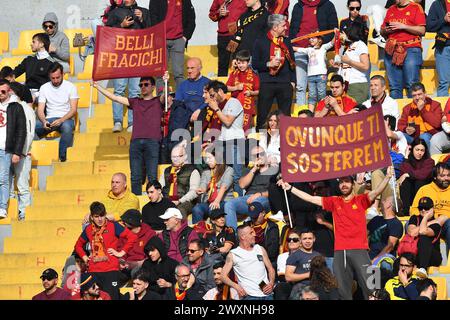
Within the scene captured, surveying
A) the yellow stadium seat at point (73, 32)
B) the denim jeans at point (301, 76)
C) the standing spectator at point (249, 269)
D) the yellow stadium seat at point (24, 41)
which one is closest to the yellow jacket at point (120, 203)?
the standing spectator at point (249, 269)

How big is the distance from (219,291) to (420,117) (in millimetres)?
4028

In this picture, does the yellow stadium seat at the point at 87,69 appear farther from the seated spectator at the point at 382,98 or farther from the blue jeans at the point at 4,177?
the seated spectator at the point at 382,98

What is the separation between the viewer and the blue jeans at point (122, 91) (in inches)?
1068

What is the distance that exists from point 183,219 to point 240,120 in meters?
1.76

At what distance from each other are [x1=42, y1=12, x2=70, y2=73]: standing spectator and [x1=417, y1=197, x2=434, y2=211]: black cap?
7144mm

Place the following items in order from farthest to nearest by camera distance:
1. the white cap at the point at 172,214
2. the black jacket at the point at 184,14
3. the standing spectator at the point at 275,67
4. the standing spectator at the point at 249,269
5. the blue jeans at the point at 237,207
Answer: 1. the black jacket at the point at 184,14
2. the standing spectator at the point at 275,67
3. the blue jeans at the point at 237,207
4. the white cap at the point at 172,214
5. the standing spectator at the point at 249,269

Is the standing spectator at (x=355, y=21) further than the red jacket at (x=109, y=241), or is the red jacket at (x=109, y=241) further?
the standing spectator at (x=355, y=21)

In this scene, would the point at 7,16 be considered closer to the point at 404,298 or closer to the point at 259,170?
the point at 259,170

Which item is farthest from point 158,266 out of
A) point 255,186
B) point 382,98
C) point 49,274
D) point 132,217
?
point 382,98

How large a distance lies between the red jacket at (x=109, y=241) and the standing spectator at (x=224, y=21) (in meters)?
4.64

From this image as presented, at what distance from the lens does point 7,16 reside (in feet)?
102

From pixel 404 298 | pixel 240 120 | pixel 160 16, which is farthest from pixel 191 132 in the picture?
pixel 404 298
